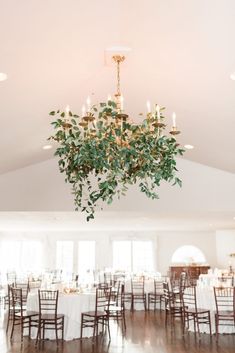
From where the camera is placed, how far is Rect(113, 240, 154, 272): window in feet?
60.4

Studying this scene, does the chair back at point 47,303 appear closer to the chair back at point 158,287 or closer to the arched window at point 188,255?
the chair back at point 158,287

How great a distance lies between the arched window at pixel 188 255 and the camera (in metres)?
18.3

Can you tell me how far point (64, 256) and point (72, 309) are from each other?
37.5 ft

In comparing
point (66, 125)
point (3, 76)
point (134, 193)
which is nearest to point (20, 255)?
point (134, 193)

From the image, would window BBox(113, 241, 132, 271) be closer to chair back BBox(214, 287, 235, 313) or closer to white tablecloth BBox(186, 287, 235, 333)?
white tablecloth BBox(186, 287, 235, 333)

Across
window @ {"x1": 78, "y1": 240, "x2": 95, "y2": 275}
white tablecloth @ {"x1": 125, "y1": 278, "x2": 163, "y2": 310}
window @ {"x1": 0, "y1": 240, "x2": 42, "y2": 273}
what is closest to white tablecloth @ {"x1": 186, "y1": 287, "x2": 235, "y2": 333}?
white tablecloth @ {"x1": 125, "y1": 278, "x2": 163, "y2": 310}

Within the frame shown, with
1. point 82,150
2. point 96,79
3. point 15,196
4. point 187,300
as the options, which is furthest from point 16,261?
point 82,150

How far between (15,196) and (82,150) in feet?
20.0

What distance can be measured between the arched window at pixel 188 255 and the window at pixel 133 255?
1.25 meters

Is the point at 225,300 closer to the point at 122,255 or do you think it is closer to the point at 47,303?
the point at 47,303

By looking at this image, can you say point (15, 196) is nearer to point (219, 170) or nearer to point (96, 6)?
point (219, 170)

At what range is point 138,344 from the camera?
7027 millimetres

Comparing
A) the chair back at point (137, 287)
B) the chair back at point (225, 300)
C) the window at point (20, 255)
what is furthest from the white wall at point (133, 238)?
the chair back at point (225, 300)

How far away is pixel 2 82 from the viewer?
15.2ft
